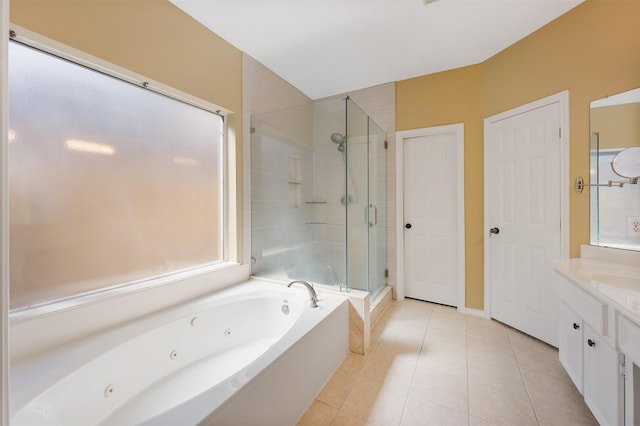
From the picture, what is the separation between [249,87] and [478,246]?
8.93 feet

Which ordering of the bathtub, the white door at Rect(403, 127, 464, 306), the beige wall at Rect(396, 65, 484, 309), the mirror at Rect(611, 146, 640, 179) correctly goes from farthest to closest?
the white door at Rect(403, 127, 464, 306)
the beige wall at Rect(396, 65, 484, 309)
the mirror at Rect(611, 146, 640, 179)
the bathtub

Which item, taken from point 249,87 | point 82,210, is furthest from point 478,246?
point 82,210

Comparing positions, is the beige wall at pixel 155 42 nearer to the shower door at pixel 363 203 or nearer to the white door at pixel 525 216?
Result: the shower door at pixel 363 203

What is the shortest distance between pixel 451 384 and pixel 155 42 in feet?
9.49

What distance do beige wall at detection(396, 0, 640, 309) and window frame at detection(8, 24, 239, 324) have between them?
6.49 ft

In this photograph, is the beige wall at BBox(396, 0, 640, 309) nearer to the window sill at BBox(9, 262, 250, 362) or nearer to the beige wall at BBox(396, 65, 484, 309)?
the beige wall at BBox(396, 65, 484, 309)

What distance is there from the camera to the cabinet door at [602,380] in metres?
1.09

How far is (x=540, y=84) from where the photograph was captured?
2121 millimetres

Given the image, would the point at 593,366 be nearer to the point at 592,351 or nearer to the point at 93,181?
the point at 592,351

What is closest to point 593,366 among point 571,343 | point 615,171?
point 571,343

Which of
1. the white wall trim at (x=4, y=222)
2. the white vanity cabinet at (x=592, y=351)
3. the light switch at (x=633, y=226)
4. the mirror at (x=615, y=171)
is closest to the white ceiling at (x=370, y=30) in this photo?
the mirror at (x=615, y=171)

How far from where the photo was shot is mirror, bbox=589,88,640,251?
1.61 metres

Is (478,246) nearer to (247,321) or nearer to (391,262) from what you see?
(391,262)

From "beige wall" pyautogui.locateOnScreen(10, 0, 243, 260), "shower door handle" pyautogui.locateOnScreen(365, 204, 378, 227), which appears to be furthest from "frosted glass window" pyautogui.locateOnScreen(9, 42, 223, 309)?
"shower door handle" pyautogui.locateOnScreen(365, 204, 378, 227)
